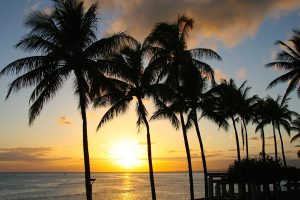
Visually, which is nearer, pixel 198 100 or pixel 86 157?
pixel 86 157

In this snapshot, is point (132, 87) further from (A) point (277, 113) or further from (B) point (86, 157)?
(A) point (277, 113)

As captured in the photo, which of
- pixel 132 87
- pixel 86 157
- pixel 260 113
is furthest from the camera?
pixel 260 113

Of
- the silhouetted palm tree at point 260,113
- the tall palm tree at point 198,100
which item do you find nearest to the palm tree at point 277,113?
the silhouetted palm tree at point 260,113

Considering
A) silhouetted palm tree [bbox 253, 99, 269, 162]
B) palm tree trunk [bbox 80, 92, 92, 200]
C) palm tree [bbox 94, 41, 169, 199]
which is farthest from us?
silhouetted palm tree [bbox 253, 99, 269, 162]

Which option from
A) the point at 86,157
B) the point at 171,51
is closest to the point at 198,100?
the point at 171,51

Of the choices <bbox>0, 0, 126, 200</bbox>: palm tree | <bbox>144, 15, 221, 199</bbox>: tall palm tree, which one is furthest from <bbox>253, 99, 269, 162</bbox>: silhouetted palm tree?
<bbox>0, 0, 126, 200</bbox>: palm tree

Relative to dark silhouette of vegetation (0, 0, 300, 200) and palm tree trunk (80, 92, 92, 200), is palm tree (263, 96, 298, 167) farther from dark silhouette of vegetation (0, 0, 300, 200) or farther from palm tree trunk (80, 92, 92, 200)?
palm tree trunk (80, 92, 92, 200)

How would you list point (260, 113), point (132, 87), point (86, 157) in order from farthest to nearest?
point (260, 113) < point (132, 87) < point (86, 157)

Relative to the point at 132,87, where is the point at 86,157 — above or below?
below

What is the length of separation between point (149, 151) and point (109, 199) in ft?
159

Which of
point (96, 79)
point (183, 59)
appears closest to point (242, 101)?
point (183, 59)

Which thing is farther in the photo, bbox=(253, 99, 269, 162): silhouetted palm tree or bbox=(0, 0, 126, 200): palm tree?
bbox=(253, 99, 269, 162): silhouetted palm tree

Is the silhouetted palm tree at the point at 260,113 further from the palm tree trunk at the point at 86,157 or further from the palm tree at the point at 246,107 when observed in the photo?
the palm tree trunk at the point at 86,157

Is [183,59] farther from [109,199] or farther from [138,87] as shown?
[109,199]
